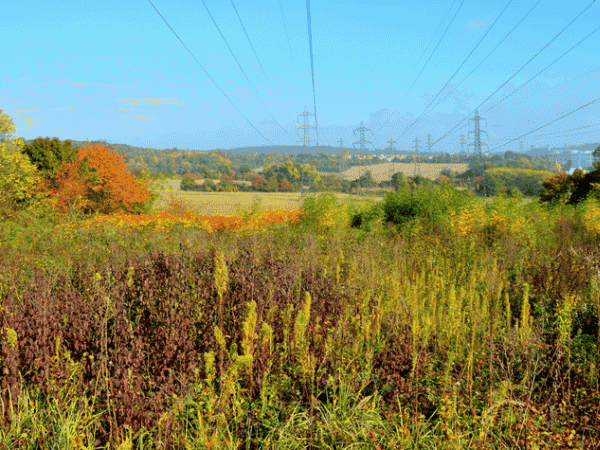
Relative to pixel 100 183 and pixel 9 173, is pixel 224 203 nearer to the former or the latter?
pixel 100 183

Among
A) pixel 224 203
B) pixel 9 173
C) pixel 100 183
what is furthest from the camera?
pixel 224 203

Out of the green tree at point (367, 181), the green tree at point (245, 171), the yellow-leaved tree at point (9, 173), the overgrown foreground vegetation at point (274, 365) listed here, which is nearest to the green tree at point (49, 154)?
the yellow-leaved tree at point (9, 173)

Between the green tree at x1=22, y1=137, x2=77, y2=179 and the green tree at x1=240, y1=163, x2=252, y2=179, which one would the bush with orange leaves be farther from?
the green tree at x1=240, y1=163, x2=252, y2=179

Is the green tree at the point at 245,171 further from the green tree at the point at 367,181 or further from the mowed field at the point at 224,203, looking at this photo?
the mowed field at the point at 224,203

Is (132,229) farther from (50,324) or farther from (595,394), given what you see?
(595,394)

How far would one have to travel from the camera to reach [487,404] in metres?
2.88

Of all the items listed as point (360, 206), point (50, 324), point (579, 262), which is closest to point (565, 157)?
point (360, 206)

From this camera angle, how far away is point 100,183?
23.6 meters

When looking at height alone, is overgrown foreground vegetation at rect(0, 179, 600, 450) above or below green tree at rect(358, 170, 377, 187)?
below

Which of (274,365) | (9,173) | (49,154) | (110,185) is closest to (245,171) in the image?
(110,185)

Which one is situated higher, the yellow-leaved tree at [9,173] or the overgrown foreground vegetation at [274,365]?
the yellow-leaved tree at [9,173]

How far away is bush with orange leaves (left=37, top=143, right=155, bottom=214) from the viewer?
74.6 ft

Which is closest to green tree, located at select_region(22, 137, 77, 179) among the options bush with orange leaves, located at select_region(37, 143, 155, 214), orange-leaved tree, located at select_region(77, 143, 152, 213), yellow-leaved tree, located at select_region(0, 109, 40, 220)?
bush with orange leaves, located at select_region(37, 143, 155, 214)

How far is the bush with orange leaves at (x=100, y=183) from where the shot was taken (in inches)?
895
